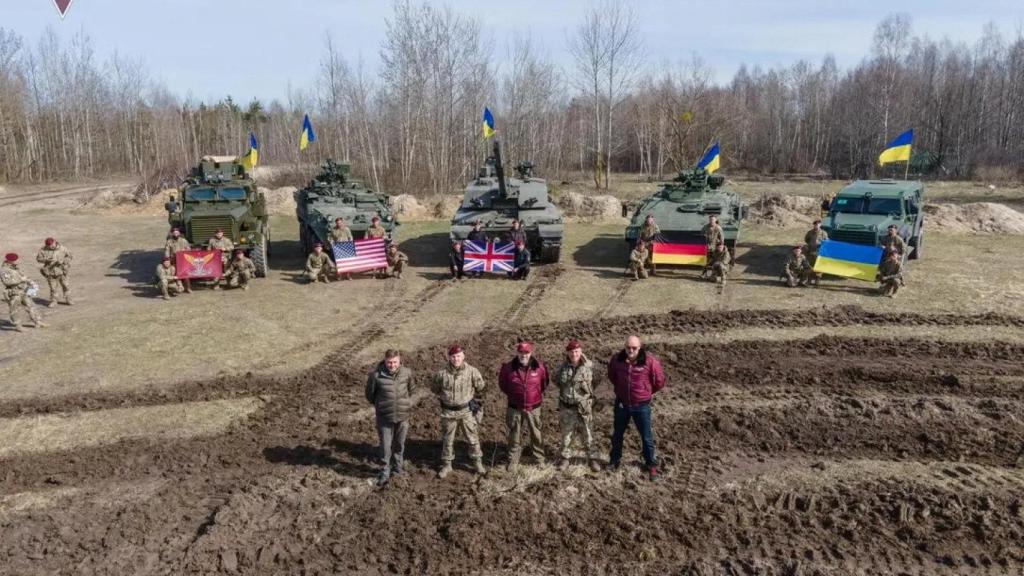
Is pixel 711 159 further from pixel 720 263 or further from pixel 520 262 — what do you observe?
pixel 520 262

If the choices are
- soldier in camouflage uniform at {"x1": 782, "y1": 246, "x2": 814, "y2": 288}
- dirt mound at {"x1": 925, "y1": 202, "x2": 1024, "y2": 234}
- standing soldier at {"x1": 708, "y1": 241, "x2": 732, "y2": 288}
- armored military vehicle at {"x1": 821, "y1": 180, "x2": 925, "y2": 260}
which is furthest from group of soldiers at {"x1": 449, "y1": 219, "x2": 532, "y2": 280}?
dirt mound at {"x1": 925, "y1": 202, "x2": 1024, "y2": 234}

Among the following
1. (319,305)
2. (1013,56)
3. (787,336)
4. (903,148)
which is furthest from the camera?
(1013,56)

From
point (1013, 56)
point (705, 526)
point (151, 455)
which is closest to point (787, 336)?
point (705, 526)

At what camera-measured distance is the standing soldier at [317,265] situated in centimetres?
1733

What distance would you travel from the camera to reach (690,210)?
18.2 m

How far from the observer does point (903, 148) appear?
20031mm

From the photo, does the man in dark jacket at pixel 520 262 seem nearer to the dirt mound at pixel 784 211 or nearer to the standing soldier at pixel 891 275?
the standing soldier at pixel 891 275

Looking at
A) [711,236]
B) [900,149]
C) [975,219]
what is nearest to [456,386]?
[711,236]

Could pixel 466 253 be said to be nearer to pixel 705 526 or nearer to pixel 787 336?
pixel 787 336

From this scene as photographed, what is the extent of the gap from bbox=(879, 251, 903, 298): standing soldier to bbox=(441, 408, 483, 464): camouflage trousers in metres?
11.0

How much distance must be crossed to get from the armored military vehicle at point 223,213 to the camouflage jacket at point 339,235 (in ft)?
5.64

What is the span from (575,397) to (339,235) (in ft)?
35.9

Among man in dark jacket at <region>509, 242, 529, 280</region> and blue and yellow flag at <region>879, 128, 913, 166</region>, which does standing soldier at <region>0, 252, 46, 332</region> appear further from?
blue and yellow flag at <region>879, 128, 913, 166</region>

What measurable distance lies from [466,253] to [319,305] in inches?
150
